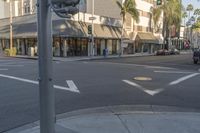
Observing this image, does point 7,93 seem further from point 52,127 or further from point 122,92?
point 52,127

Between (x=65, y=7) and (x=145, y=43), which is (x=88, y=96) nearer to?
(x=65, y=7)

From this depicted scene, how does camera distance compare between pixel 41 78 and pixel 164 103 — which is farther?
pixel 164 103

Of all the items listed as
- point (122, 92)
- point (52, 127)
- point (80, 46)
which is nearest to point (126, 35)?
point (80, 46)

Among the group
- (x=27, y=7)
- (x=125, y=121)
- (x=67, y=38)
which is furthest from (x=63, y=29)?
(x=125, y=121)

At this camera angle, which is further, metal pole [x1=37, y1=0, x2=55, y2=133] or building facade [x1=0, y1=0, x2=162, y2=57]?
building facade [x1=0, y1=0, x2=162, y2=57]

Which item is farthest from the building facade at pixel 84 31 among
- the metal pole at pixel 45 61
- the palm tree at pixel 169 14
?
the metal pole at pixel 45 61

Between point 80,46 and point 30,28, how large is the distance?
6.88m

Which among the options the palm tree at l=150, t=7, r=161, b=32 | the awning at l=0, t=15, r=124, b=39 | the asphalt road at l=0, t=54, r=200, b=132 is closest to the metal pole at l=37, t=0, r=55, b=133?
the asphalt road at l=0, t=54, r=200, b=132

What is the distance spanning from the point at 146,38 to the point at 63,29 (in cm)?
2480

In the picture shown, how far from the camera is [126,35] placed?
52375mm

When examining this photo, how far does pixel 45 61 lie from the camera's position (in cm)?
439

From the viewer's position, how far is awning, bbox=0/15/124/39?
39.3 m

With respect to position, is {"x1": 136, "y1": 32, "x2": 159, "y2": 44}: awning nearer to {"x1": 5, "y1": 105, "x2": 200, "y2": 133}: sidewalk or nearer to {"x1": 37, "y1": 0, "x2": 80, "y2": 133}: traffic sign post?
{"x1": 5, "y1": 105, "x2": 200, "y2": 133}: sidewalk

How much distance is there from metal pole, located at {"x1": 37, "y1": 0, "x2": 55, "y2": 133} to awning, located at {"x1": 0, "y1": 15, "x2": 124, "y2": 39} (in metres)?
34.7
